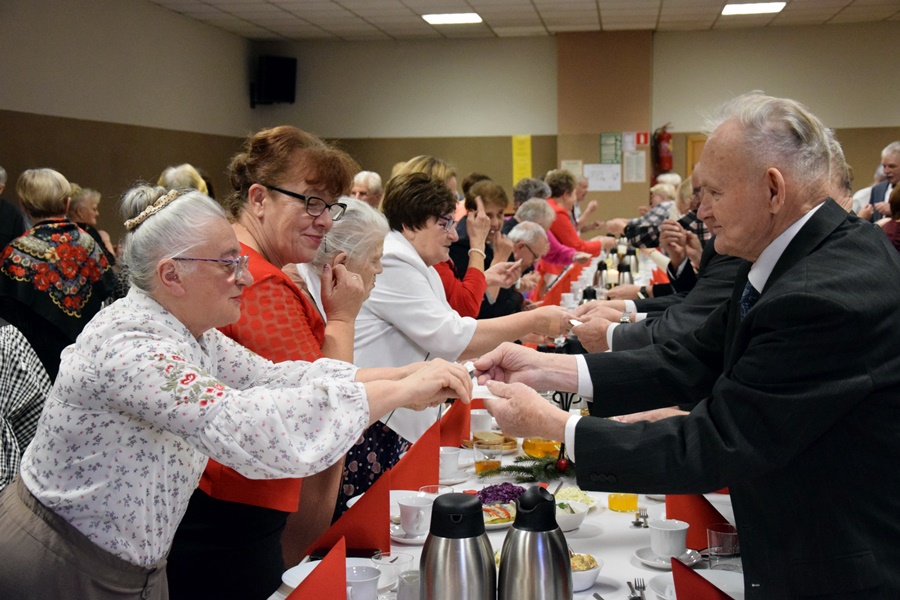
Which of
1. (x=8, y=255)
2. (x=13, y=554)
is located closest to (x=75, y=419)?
(x=13, y=554)

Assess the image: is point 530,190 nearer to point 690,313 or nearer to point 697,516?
point 690,313

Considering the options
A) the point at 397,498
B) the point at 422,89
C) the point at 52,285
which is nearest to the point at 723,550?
the point at 397,498

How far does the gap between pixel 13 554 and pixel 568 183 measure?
25.3ft

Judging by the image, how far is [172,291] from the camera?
1768 mm

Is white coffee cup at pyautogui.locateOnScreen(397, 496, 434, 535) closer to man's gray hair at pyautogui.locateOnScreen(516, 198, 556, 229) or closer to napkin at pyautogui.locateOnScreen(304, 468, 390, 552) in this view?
napkin at pyautogui.locateOnScreen(304, 468, 390, 552)

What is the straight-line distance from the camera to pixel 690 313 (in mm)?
3330

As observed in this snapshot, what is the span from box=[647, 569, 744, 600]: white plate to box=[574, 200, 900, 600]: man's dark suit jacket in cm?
14

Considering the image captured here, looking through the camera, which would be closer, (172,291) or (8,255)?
(172,291)

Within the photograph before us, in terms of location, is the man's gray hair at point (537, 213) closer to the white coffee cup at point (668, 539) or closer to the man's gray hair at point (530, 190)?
the man's gray hair at point (530, 190)

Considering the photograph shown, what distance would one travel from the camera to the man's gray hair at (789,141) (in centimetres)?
166

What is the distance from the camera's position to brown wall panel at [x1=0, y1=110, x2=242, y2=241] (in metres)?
8.28

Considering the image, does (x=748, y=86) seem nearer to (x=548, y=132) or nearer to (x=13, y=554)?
(x=548, y=132)

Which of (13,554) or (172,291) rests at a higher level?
(172,291)

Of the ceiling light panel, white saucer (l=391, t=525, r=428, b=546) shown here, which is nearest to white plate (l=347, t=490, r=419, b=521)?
white saucer (l=391, t=525, r=428, b=546)
